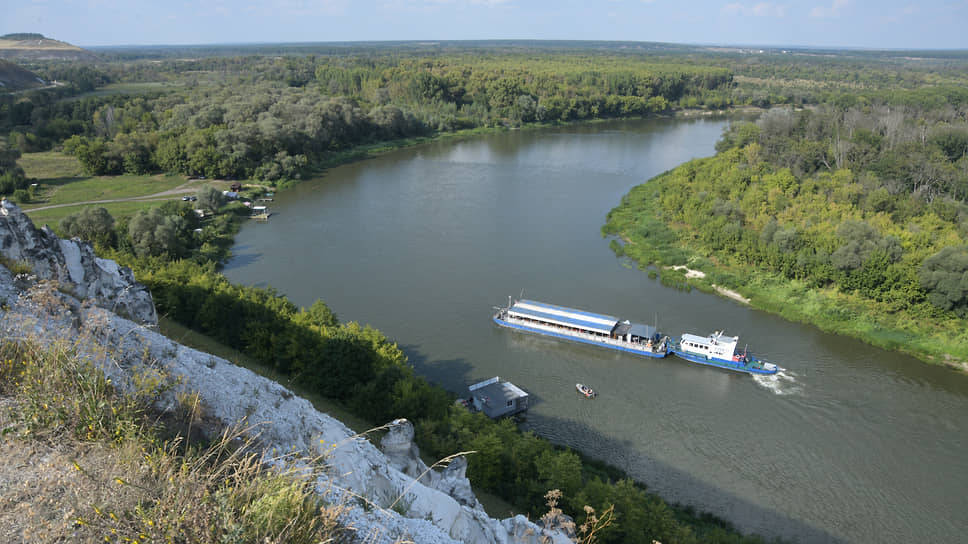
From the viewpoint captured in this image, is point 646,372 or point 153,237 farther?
point 153,237

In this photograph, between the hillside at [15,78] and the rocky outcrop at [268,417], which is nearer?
the rocky outcrop at [268,417]

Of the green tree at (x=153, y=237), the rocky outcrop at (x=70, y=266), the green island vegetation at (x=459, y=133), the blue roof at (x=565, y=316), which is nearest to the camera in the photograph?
the rocky outcrop at (x=70, y=266)

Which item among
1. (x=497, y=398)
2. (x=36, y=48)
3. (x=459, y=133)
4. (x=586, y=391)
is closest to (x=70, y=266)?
(x=497, y=398)

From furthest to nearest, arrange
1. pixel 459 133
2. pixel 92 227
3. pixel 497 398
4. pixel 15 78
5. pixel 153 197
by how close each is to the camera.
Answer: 1. pixel 15 78
2. pixel 459 133
3. pixel 153 197
4. pixel 92 227
5. pixel 497 398

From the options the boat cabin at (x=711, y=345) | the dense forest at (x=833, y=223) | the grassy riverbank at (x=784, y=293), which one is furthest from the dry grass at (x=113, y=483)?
the dense forest at (x=833, y=223)

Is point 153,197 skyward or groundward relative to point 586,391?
skyward

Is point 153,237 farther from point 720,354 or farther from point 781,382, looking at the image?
point 781,382

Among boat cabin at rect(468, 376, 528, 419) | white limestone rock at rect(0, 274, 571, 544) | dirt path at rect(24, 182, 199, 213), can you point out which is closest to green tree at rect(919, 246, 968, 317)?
boat cabin at rect(468, 376, 528, 419)

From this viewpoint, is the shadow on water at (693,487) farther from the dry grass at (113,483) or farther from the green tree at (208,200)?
the green tree at (208,200)
